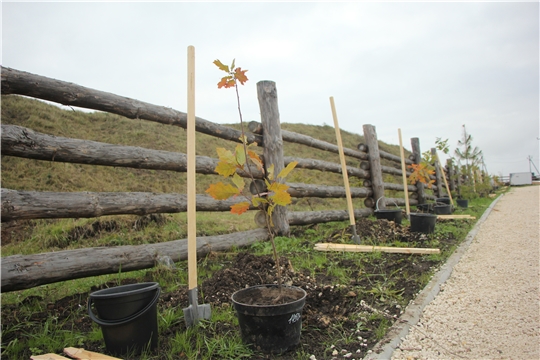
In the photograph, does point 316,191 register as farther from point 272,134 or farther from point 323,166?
point 272,134

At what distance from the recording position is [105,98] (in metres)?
2.99

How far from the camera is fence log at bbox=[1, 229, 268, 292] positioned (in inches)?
87.7

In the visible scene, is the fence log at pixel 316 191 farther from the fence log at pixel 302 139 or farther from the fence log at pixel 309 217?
the fence log at pixel 302 139

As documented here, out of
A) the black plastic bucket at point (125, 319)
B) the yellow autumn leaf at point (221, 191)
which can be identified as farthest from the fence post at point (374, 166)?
the black plastic bucket at point (125, 319)

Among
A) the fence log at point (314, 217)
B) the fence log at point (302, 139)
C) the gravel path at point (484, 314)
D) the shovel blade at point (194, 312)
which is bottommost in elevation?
the gravel path at point (484, 314)

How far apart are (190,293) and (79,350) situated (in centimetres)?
63

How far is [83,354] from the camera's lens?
5.67ft

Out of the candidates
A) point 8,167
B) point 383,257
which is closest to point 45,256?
point 383,257

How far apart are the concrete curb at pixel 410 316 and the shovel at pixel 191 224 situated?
0.99 meters

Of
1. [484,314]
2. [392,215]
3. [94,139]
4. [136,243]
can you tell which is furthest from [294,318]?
[94,139]

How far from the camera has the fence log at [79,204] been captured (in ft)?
7.52

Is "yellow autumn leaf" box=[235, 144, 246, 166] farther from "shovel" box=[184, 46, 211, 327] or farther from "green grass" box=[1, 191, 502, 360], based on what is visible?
"green grass" box=[1, 191, 502, 360]

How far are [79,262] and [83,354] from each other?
3.11 feet

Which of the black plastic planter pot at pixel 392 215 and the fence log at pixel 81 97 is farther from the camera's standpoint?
the black plastic planter pot at pixel 392 215
